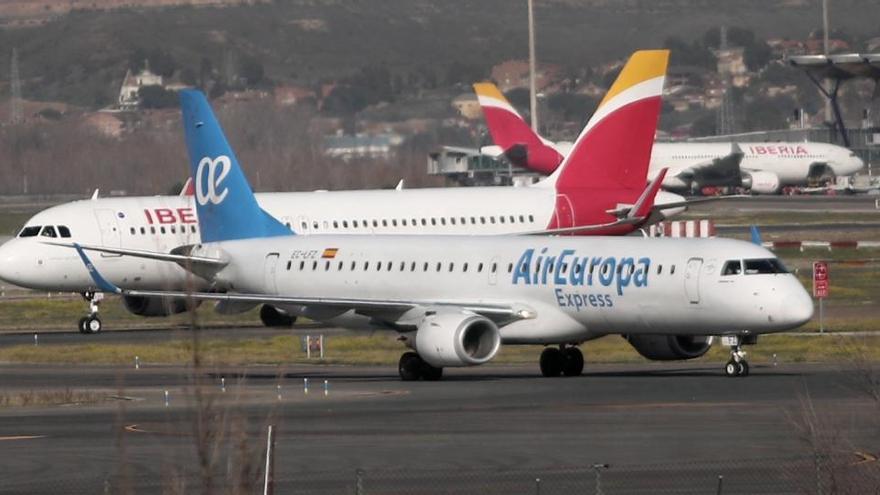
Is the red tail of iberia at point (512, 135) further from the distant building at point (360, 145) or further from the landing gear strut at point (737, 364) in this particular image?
the landing gear strut at point (737, 364)

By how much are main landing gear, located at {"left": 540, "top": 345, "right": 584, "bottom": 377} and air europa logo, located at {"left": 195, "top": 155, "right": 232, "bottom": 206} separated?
10.4 metres

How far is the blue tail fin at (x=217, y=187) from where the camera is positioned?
46094 mm

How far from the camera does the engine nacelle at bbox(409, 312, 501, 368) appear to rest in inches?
1474

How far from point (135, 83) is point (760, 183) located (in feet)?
211

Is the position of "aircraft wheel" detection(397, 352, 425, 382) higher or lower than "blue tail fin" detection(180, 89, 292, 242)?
lower

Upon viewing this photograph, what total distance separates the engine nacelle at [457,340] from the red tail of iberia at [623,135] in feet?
62.5

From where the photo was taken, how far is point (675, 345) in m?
38.4

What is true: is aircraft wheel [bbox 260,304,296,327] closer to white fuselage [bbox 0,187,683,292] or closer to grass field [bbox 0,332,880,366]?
white fuselage [bbox 0,187,683,292]

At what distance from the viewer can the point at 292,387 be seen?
3803 centimetres

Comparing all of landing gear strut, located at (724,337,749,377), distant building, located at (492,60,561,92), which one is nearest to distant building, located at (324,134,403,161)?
distant building, located at (492,60,561,92)

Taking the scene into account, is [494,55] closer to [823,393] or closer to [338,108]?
[338,108]

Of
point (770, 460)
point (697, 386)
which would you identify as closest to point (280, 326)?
point (697, 386)

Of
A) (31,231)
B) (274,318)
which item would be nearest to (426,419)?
(274,318)

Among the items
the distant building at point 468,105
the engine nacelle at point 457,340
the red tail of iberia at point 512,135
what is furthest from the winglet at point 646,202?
the distant building at point 468,105
